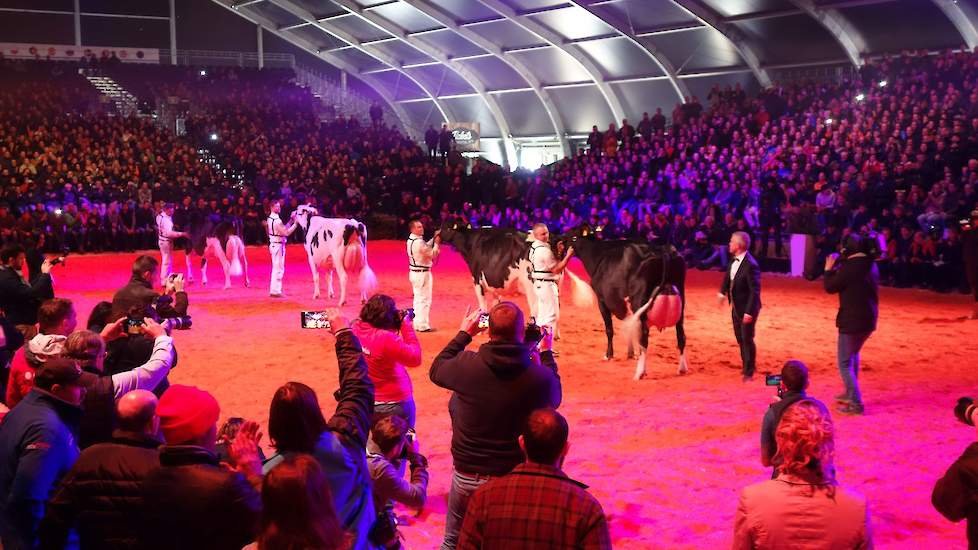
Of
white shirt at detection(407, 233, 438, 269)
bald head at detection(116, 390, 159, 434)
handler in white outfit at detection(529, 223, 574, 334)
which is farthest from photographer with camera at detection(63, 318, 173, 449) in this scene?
white shirt at detection(407, 233, 438, 269)

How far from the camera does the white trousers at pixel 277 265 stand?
16859 mm

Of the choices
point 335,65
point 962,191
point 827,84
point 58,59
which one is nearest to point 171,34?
point 58,59

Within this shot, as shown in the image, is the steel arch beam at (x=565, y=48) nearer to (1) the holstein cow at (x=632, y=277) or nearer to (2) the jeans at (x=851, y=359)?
(1) the holstein cow at (x=632, y=277)

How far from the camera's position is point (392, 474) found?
4.13 m

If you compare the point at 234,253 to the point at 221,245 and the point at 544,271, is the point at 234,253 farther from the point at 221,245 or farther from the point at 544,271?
the point at 544,271

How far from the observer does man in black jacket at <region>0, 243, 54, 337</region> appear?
7406 millimetres

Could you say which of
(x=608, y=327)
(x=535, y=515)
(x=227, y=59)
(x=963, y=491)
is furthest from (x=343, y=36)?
(x=535, y=515)

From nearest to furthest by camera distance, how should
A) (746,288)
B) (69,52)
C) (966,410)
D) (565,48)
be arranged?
1. (966,410)
2. (746,288)
3. (565,48)
4. (69,52)

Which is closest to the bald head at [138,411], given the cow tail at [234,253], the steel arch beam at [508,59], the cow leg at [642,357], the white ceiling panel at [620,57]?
the cow leg at [642,357]

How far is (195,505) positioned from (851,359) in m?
6.97

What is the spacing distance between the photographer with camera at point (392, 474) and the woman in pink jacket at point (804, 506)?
1.54 metres

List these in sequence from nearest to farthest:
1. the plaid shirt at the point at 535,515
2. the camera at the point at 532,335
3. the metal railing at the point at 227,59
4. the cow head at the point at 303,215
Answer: the plaid shirt at the point at 535,515
the camera at the point at 532,335
the cow head at the point at 303,215
the metal railing at the point at 227,59

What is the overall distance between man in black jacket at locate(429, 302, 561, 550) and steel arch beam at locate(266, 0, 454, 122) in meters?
33.3

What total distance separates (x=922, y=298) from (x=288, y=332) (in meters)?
11.6
